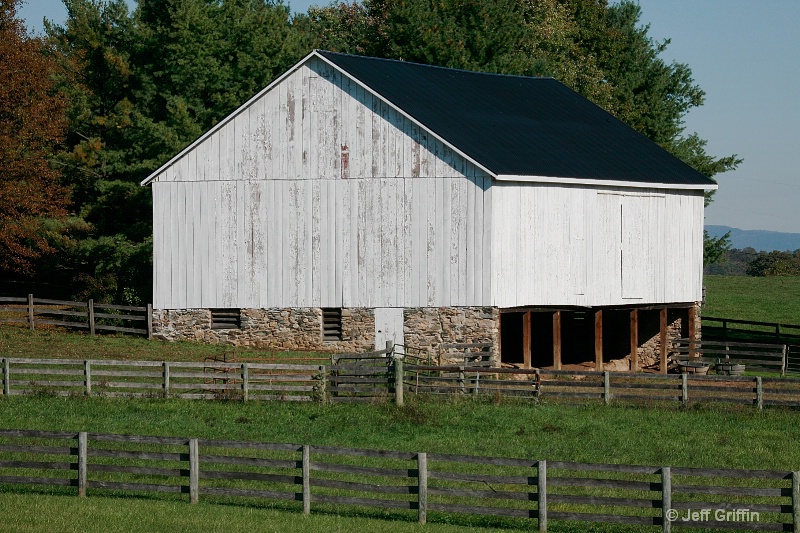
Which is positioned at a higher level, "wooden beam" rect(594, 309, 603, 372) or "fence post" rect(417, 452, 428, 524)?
"wooden beam" rect(594, 309, 603, 372)

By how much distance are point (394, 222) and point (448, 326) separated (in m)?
3.60

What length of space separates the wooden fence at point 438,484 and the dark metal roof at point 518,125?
1789cm

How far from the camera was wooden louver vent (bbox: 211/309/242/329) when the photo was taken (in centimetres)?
4300

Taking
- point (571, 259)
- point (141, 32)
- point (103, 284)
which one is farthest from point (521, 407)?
point (141, 32)

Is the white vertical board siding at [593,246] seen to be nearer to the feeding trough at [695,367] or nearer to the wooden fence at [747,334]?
the feeding trough at [695,367]

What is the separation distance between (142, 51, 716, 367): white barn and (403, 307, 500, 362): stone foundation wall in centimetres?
4

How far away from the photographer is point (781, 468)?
79.9 feet

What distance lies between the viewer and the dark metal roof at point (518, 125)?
4038cm

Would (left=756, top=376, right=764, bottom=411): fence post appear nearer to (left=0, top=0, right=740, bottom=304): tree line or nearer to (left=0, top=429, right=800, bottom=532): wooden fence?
(left=0, top=429, right=800, bottom=532): wooden fence

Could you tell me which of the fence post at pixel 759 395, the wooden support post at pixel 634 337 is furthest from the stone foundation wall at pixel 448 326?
the fence post at pixel 759 395

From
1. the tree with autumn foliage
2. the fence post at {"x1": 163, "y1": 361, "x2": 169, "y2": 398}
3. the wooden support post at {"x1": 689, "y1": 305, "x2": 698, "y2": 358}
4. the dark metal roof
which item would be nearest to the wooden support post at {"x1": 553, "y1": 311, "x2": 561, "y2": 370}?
the dark metal roof

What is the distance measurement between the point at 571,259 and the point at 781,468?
17071 millimetres

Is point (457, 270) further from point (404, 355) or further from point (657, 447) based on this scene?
point (657, 447)

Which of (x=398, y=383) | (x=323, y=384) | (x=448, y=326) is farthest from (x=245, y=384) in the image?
(x=448, y=326)
